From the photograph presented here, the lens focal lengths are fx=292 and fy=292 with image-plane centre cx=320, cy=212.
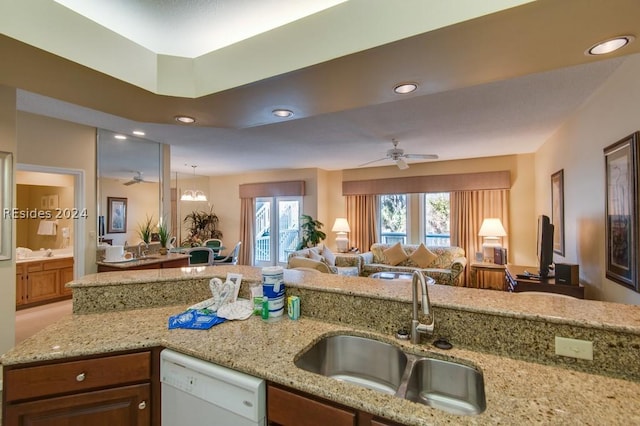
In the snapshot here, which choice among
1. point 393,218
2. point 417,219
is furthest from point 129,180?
point 417,219

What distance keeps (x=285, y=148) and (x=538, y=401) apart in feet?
14.5

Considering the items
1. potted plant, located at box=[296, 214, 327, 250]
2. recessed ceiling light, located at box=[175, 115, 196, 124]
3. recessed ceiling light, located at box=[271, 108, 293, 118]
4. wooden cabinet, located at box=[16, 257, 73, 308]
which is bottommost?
wooden cabinet, located at box=[16, 257, 73, 308]

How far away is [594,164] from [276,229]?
592 cm

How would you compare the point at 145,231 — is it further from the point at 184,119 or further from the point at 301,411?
the point at 301,411

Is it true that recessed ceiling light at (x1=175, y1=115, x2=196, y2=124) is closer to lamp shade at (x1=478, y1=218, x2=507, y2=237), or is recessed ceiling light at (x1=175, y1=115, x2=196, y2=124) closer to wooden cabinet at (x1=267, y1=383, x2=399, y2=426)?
wooden cabinet at (x1=267, y1=383, x2=399, y2=426)

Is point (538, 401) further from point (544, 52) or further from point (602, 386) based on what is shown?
point (544, 52)

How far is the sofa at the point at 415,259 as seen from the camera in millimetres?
5117

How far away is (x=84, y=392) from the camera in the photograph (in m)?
1.30

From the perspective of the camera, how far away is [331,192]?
23.4 feet

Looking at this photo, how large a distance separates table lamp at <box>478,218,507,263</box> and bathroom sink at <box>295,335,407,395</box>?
4528mm

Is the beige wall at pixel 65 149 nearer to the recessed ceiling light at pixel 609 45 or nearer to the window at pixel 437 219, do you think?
the recessed ceiling light at pixel 609 45

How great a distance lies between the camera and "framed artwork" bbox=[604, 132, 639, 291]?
200 cm

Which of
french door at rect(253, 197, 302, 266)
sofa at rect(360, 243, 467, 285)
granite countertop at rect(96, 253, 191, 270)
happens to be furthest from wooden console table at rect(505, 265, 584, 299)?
french door at rect(253, 197, 302, 266)

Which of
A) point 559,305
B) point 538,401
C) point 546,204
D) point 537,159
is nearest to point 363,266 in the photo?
point 546,204
